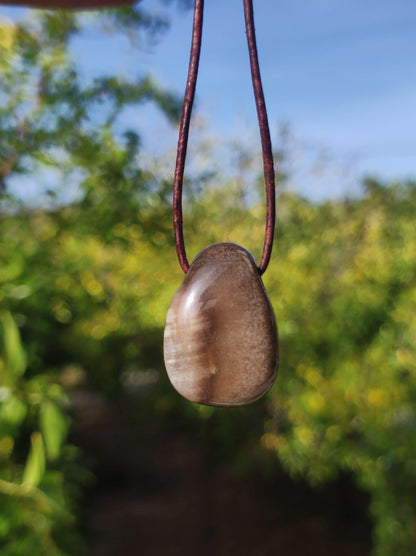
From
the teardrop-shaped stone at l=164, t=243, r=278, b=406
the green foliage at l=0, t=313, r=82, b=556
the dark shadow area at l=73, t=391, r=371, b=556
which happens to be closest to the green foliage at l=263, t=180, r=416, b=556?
the dark shadow area at l=73, t=391, r=371, b=556

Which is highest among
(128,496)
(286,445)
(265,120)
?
(265,120)

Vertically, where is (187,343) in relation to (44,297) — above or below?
above

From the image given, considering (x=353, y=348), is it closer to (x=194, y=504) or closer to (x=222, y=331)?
(x=194, y=504)

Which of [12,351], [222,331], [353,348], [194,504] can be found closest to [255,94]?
[222,331]

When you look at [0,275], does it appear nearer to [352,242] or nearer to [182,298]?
[182,298]

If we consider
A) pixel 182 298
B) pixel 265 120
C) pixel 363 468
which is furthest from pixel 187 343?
pixel 363 468

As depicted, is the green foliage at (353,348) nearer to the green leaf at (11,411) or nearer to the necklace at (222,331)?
the green leaf at (11,411)

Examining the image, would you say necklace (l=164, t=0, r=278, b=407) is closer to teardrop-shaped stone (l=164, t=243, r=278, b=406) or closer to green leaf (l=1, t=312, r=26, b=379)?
teardrop-shaped stone (l=164, t=243, r=278, b=406)
